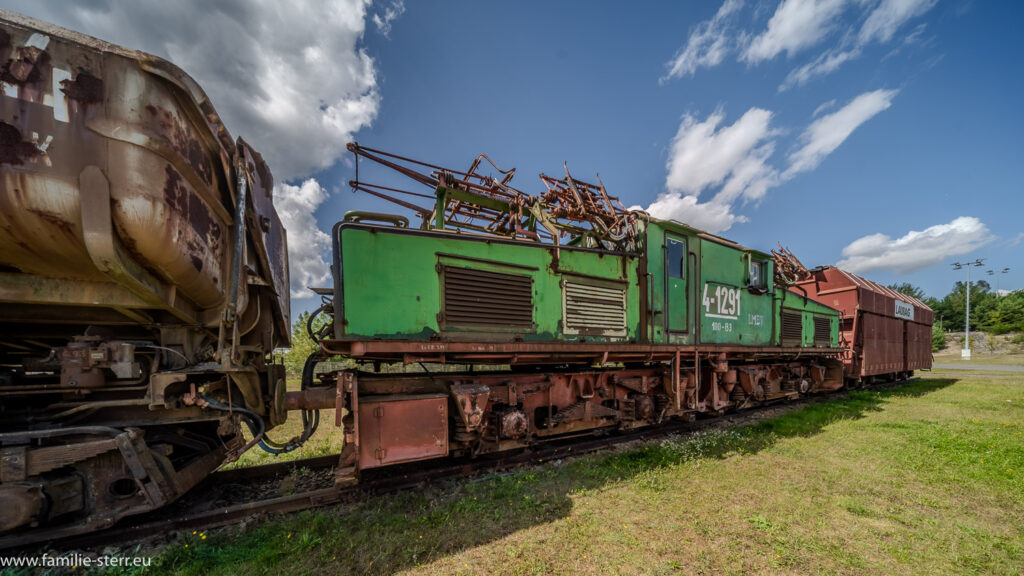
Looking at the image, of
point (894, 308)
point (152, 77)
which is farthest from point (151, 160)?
point (894, 308)

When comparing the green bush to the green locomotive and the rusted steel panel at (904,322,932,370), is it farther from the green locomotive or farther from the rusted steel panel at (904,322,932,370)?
the green locomotive

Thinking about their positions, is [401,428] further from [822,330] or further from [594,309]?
[822,330]

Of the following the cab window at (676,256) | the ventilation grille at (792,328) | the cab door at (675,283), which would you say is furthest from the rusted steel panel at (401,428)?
the ventilation grille at (792,328)

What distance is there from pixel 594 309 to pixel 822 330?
8923 millimetres

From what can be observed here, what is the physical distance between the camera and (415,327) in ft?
13.0

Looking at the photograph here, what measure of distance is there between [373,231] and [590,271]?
2.97m

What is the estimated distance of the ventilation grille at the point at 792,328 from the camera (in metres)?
8.39

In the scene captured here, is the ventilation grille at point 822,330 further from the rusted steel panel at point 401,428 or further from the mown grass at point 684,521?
the rusted steel panel at point 401,428

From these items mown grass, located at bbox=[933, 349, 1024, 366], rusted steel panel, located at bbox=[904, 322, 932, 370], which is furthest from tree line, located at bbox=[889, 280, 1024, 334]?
rusted steel panel, located at bbox=[904, 322, 932, 370]

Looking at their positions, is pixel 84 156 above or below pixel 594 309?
above

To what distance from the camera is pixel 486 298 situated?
4.38 metres

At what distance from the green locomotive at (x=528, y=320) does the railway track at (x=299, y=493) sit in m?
0.29

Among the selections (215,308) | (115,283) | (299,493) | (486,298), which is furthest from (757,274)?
(115,283)

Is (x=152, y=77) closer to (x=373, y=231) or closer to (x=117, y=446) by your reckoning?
(x=373, y=231)
